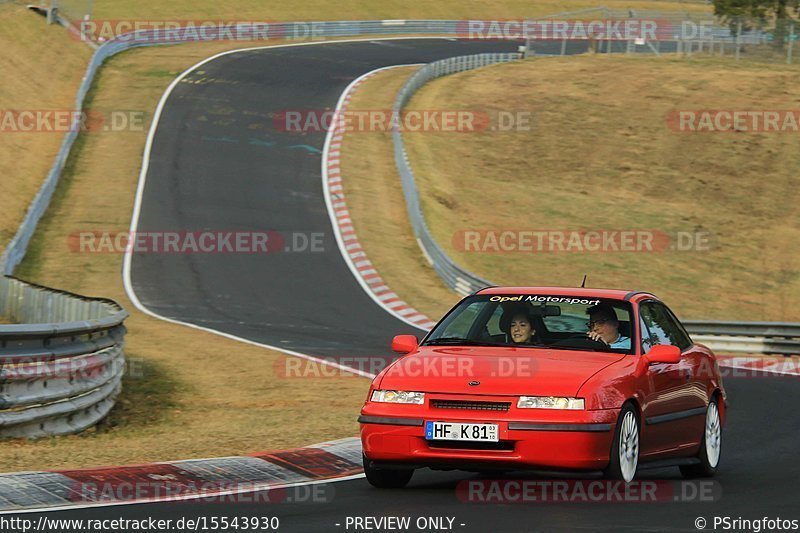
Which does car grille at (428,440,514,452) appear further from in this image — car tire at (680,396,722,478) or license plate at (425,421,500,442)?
car tire at (680,396,722,478)

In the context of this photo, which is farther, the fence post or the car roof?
the fence post

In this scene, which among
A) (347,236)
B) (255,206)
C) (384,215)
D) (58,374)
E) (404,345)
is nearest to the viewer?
(404,345)

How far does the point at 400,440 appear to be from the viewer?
8.71 metres

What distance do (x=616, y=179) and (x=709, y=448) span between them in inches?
1217

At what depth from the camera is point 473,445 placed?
858 cm

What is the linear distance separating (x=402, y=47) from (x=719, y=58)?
47.2ft

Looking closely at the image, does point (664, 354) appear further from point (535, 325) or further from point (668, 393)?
point (535, 325)

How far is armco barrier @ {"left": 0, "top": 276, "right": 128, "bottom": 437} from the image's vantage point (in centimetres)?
1074

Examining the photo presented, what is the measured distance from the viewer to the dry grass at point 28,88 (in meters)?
32.7

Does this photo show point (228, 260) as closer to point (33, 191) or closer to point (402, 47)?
point (33, 191)

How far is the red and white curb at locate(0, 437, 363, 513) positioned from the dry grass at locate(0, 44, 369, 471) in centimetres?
69

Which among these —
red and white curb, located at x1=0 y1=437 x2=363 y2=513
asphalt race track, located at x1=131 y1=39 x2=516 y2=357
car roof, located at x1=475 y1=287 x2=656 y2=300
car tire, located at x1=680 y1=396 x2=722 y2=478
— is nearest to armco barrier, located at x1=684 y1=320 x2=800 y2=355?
Answer: asphalt race track, located at x1=131 y1=39 x2=516 y2=357

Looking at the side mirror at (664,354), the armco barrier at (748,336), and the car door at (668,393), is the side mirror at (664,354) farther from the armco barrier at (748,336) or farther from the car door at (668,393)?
the armco barrier at (748,336)

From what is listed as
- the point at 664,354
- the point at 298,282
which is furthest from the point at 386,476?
the point at 298,282
